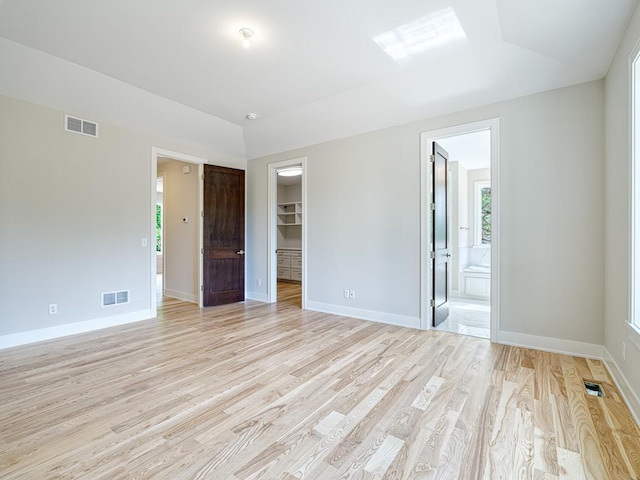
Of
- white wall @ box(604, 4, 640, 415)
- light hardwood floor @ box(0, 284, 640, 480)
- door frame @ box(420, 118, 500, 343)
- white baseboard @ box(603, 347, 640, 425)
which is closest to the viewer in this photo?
light hardwood floor @ box(0, 284, 640, 480)

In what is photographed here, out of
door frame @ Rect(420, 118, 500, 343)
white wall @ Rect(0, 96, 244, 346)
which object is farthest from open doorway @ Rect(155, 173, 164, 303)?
door frame @ Rect(420, 118, 500, 343)

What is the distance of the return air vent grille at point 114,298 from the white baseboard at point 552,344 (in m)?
4.94

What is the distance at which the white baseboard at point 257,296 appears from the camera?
5803mm

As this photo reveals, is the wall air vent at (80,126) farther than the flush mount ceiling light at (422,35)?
Yes

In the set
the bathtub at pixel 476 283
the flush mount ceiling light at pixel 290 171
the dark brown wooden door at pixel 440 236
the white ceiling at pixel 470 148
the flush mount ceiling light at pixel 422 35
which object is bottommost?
the bathtub at pixel 476 283

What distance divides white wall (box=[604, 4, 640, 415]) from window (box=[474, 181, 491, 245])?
14.1ft

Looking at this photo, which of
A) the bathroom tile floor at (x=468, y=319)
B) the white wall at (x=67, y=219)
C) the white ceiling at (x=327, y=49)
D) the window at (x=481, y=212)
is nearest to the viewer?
the white ceiling at (x=327, y=49)

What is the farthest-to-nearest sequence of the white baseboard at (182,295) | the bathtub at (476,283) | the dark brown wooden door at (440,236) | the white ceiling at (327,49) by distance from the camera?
1. the bathtub at (476,283)
2. the white baseboard at (182,295)
3. the dark brown wooden door at (440,236)
4. the white ceiling at (327,49)

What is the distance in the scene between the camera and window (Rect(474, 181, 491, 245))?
705cm

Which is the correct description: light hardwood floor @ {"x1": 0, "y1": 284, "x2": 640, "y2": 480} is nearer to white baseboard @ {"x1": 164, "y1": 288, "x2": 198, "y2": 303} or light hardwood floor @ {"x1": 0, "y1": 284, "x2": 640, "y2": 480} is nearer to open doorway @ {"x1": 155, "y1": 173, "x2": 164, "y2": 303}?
white baseboard @ {"x1": 164, "y1": 288, "x2": 198, "y2": 303}

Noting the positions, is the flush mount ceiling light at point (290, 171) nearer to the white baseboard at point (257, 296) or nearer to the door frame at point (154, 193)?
the door frame at point (154, 193)

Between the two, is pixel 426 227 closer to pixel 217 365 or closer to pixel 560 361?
pixel 560 361

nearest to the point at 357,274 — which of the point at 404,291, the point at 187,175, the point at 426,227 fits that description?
the point at 404,291

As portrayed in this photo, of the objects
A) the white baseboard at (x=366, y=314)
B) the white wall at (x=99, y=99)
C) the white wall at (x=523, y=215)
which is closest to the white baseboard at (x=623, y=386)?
the white wall at (x=523, y=215)
